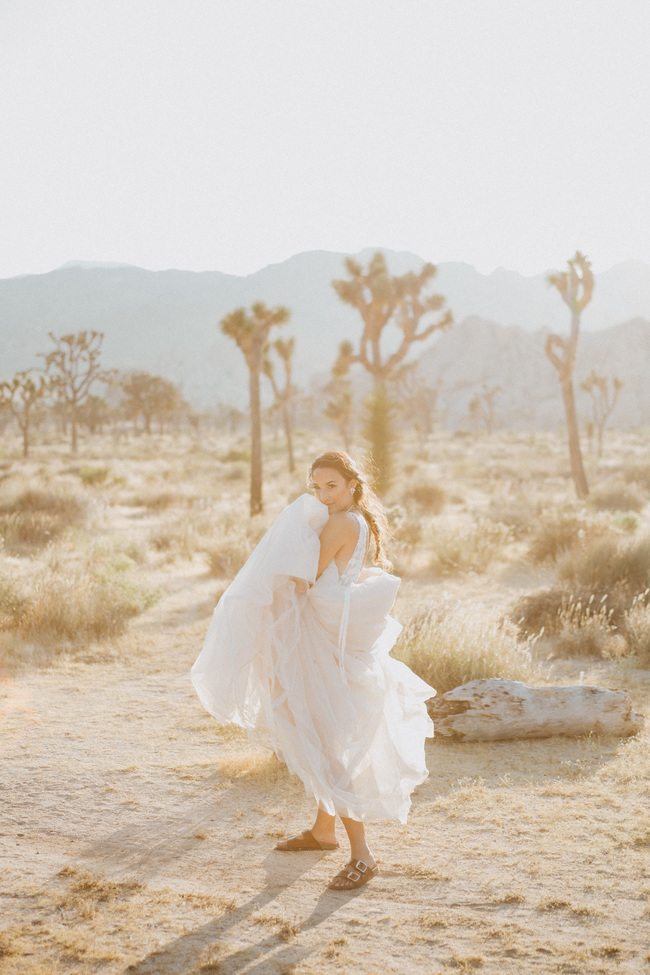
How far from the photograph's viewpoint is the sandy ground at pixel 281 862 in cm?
275

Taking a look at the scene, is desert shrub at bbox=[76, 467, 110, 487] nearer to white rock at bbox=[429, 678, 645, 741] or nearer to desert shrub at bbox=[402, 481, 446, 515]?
desert shrub at bbox=[402, 481, 446, 515]

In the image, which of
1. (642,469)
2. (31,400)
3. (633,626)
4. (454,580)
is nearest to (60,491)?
(454,580)

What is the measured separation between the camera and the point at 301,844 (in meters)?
3.55

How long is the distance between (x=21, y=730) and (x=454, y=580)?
6.61m

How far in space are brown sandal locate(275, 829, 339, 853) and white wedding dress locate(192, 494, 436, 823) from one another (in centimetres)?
38

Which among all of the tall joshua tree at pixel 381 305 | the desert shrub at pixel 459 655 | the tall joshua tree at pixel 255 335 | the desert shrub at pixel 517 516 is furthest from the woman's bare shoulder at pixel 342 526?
the tall joshua tree at pixel 381 305

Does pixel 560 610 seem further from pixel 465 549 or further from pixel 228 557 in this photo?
pixel 228 557

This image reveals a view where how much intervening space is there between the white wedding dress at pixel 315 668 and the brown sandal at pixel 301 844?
15.0 inches

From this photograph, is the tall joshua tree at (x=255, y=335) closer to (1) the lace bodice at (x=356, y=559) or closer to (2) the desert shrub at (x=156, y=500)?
(2) the desert shrub at (x=156, y=500)

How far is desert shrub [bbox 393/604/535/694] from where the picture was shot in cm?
567

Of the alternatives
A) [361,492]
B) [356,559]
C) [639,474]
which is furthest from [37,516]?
[639,474]

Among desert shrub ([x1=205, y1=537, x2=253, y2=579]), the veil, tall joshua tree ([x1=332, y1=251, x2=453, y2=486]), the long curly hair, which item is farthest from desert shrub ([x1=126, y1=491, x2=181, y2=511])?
the veil

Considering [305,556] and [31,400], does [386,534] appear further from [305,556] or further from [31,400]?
[31,400]

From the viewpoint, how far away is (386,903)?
10.2 feet
